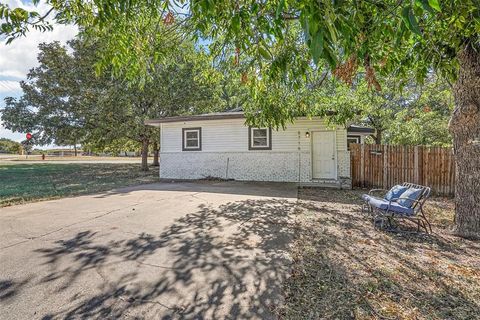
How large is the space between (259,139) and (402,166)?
17.8 ft

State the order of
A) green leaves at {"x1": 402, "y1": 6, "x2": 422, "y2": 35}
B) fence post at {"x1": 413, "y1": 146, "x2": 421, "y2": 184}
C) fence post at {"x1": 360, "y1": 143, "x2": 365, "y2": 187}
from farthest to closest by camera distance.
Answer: fence post at {"x1": 360, "y1": 143, "x2": 365, "y2": 187}, fence post at {"x1": 413, "y1": 146, "x2": 421, "y2": 184}, green leaves at {"x1": 402, "y1": 6, "x2": 422, "y2": 35}

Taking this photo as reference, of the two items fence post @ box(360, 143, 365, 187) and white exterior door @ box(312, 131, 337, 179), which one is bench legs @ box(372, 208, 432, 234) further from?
white exterior door @ box(312, 131, 337, 179)

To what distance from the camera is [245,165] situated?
39.7ft

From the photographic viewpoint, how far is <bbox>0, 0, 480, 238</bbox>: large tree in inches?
77.5

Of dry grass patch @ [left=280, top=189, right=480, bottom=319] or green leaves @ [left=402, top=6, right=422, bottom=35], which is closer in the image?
green leaves @ [left=402, top=6, right=422, bottom=35]

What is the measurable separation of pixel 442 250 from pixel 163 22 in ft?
18.3

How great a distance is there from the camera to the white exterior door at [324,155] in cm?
1111

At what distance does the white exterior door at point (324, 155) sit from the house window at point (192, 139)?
5.11 metres

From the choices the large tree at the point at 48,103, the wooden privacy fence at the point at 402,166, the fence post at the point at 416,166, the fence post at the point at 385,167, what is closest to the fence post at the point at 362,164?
the wooden privacy fence at the point at 402,166

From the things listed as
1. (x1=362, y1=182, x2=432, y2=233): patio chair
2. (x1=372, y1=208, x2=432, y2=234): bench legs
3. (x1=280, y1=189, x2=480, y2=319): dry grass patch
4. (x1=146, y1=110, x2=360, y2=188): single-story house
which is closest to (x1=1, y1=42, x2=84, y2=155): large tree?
(x1=146, y1=110, x2=360, y2=188): single-story house

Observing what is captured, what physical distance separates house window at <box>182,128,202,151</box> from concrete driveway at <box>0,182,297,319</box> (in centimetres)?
674

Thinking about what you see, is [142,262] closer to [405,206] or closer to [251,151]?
[405,206]

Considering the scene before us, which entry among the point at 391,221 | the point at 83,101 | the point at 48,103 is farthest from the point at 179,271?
the point at 48,103

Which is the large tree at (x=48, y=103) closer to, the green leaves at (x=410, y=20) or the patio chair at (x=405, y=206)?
the patio chair at (x=405, y=206)
